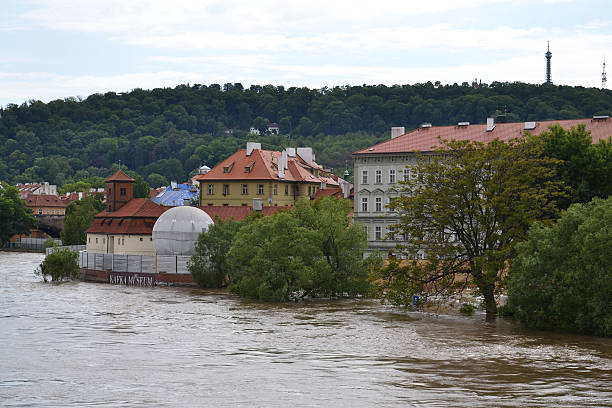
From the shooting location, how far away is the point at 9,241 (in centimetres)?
14800

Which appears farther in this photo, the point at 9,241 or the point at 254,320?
the point at 9,241

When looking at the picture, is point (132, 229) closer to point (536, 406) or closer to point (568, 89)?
point (536, 406)

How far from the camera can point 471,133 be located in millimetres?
83312

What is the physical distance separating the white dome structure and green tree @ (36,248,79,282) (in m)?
7.66

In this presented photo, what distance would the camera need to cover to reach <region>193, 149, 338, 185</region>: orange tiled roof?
10775 cm

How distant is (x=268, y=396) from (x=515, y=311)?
72.4 ft

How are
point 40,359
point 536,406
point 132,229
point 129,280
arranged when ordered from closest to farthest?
point 536,406 < point 40,359 < point 129,280 < point 132,229

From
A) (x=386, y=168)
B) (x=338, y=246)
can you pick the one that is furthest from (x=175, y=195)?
(x=338, y=246)

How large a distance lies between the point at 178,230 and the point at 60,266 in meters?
11.1

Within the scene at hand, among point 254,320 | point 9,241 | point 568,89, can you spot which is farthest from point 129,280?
point 568,89

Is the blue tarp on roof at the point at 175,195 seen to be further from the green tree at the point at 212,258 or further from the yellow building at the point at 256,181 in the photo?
the green tree at the point at 212,258

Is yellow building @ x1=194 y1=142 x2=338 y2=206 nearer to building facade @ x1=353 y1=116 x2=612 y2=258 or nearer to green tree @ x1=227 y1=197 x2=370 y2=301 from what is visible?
building facade @ x1=353 y1=116 x2=612 y2=258

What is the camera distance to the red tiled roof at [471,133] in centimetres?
7796

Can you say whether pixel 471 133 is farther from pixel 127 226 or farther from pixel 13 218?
pixel 13 218
